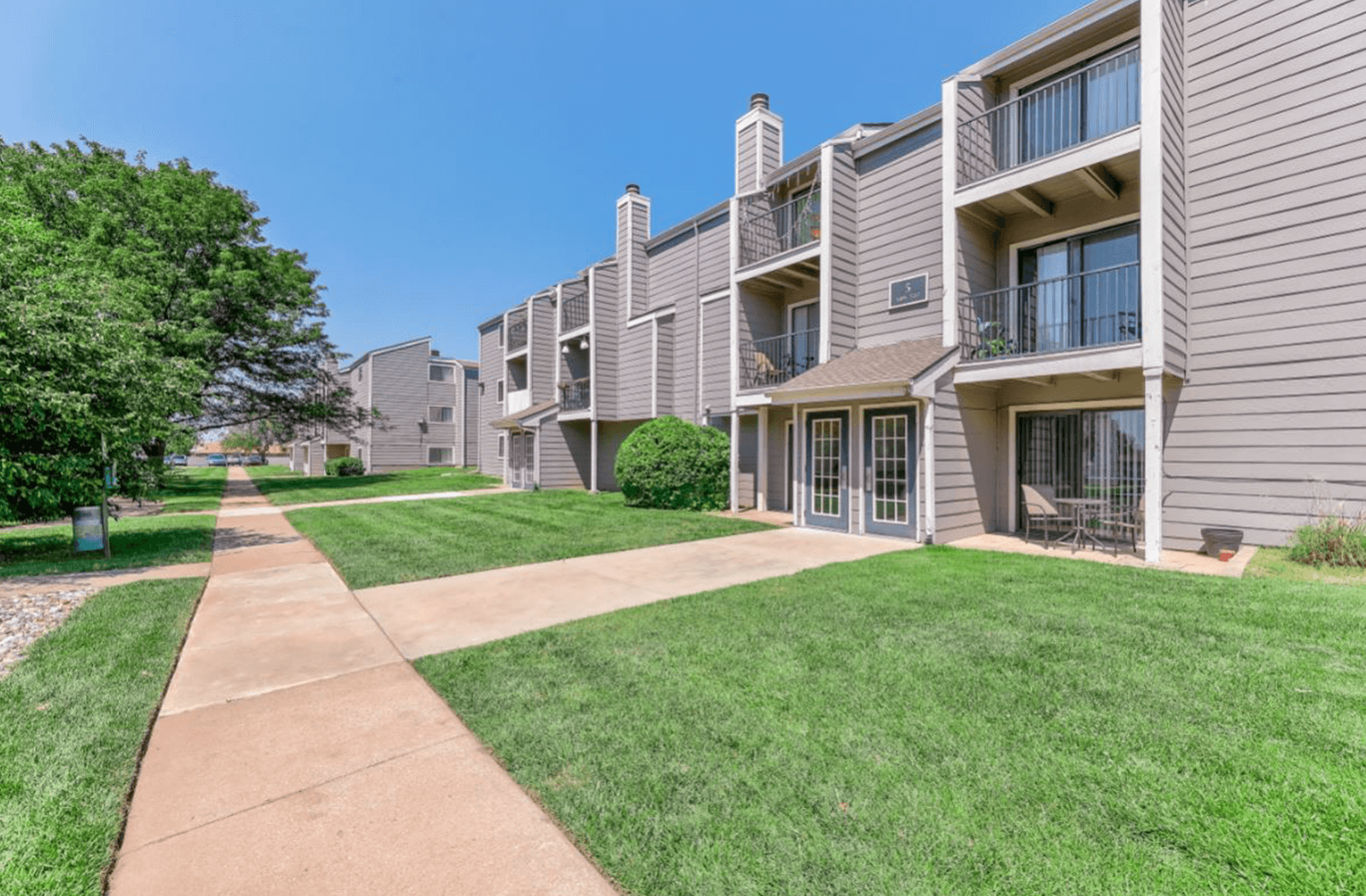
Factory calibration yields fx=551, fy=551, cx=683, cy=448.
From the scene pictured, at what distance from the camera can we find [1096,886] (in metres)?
1.87

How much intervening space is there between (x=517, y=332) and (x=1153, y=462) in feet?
71.2

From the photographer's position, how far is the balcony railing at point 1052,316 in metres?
8.53

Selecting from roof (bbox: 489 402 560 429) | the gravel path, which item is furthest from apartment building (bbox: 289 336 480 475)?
the gravel path

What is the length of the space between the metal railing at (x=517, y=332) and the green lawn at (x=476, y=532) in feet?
32.7

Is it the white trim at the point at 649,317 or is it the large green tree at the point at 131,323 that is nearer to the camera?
the large green tree at the point at 131,323

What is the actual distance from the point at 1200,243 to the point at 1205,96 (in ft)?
7.16

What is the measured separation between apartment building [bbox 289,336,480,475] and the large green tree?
5.50 metres

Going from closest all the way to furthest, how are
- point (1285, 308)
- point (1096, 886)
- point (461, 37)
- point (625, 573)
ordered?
point (1096, 886) < point (625, 573) < point (1285, 308) < point (461, 37)

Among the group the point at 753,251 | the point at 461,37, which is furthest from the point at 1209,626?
the point at 461,37

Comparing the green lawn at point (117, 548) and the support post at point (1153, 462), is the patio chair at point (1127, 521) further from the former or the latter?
the green lawn at point (117, 548)

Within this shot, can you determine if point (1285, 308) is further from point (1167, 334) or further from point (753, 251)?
point (753, 251)

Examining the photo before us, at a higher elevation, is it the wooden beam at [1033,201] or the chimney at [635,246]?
the chimney at [635,246]

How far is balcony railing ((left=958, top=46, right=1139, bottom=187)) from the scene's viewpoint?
8453 mm

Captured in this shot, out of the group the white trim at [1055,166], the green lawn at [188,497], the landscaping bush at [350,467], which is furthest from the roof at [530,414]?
the landscaping bush at [350,467]
